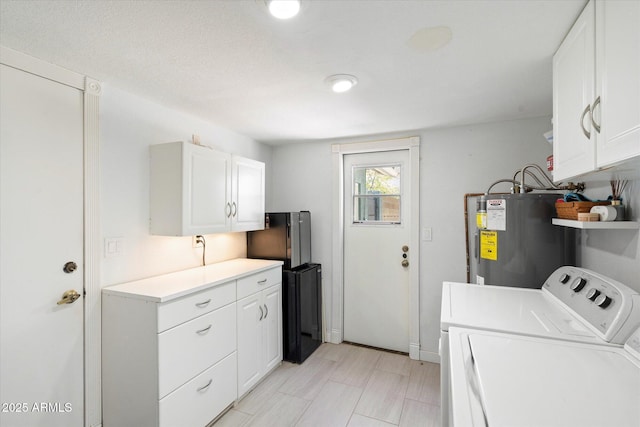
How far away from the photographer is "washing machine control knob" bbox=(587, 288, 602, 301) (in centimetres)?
122

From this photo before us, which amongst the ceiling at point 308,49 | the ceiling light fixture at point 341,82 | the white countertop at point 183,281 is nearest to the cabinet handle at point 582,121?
the ceiling at point 308,49

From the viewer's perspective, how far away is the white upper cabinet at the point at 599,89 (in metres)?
0.86

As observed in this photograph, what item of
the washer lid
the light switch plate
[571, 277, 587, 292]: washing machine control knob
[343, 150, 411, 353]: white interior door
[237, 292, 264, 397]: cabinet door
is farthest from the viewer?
[343, 150, 411, 353]: white interior door

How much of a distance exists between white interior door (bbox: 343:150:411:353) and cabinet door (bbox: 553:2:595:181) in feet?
5.30

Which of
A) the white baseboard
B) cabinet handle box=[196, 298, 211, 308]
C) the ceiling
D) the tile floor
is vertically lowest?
the tile floor

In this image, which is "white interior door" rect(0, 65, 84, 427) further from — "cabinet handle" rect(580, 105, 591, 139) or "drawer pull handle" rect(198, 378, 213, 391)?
"cabinet handle" rect(580, 105, 591, 139)

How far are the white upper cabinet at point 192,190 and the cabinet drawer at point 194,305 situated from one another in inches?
17.6

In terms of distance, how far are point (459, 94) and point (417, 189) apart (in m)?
1.03

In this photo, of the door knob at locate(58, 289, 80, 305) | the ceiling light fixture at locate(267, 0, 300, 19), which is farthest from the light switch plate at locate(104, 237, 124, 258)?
the ceiling light fixture at locate(267, 0, 300, 19)

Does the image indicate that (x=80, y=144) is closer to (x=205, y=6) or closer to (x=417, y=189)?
(x=205, y=6)

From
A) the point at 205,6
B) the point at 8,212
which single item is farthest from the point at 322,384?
the point at 205,6

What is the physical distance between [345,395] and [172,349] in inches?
53.8

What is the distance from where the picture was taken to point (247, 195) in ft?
8.71

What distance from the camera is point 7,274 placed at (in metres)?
1.46
